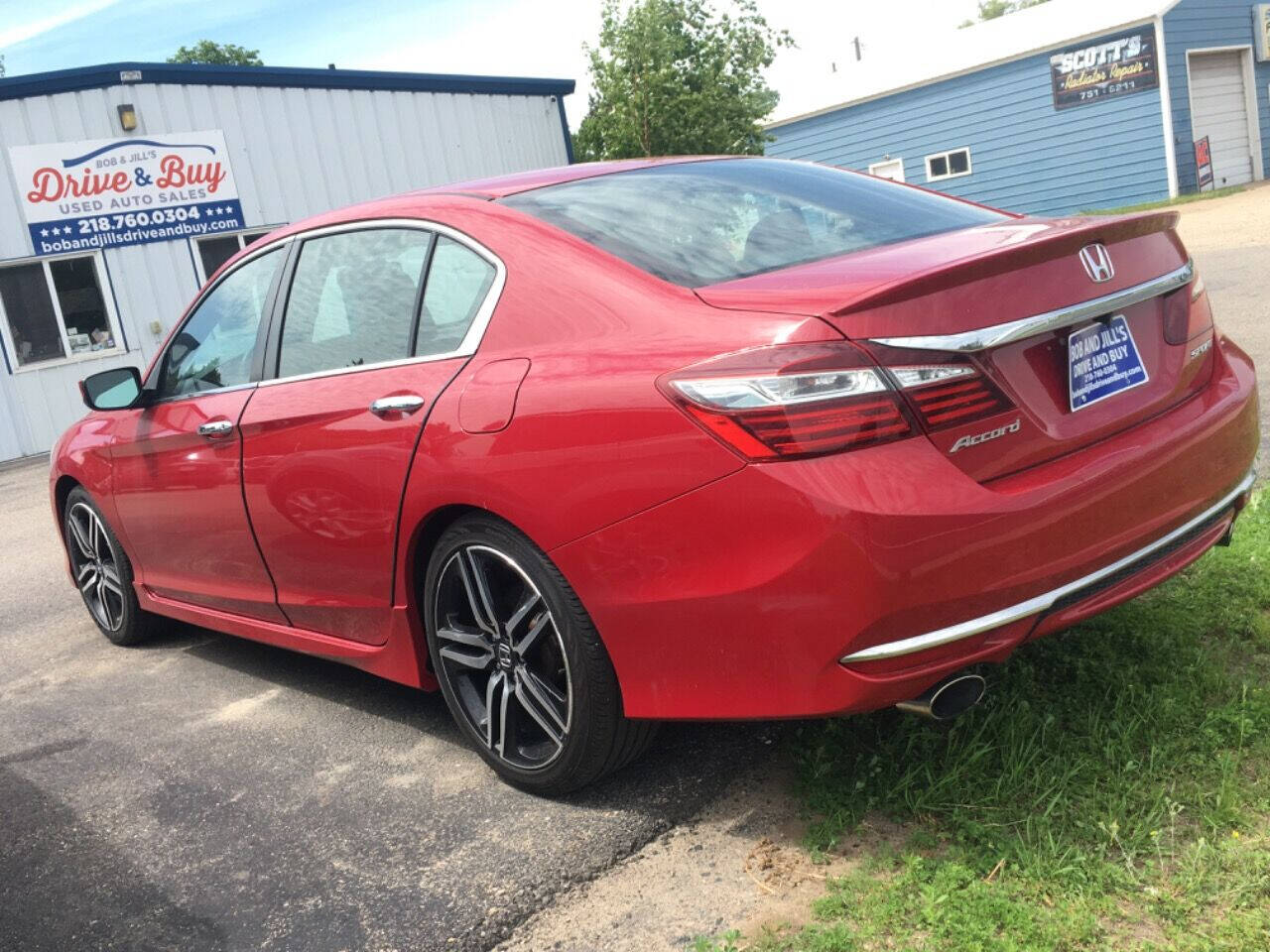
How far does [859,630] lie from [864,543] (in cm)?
18

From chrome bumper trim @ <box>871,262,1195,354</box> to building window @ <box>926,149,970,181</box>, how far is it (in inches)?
1040

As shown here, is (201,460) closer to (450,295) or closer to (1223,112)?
(450,295)

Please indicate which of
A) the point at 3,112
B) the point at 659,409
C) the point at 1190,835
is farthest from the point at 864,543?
the point at 3,112

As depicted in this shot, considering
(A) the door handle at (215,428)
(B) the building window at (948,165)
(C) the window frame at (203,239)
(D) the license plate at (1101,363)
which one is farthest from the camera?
(B) the building window at (948,165)

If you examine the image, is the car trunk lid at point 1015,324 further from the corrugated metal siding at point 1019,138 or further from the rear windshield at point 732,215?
the corrugated metal siding at point 1019,138

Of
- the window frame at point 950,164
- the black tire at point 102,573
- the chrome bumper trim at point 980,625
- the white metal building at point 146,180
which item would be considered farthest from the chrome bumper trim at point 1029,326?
the window frame at point 950,164

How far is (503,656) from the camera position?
3.24m

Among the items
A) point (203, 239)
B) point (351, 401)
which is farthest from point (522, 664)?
point (203, 239)

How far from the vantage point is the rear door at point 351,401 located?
3.29 meters

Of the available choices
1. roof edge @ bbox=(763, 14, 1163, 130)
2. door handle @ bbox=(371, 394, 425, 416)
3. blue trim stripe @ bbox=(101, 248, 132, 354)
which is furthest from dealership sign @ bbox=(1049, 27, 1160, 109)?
door handle @ bbox=(371, 394, 425, 416)

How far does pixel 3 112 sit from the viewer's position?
15.0 meters

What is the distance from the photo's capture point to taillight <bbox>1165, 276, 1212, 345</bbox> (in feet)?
9.84

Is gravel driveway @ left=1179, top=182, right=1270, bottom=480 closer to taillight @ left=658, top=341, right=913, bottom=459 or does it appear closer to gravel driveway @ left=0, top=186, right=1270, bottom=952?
taillight @ left=658, top=341, right=913, bottom=459

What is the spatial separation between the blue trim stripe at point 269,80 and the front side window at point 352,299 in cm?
1334
